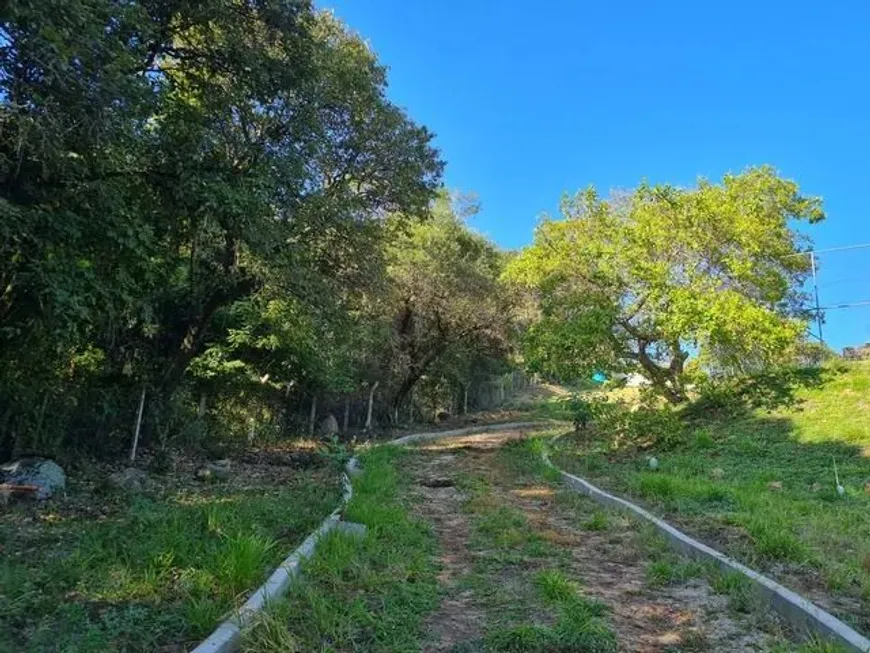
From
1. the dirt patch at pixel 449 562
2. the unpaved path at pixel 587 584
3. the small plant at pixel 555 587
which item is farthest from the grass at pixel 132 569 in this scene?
the small plant at pixel 555 587

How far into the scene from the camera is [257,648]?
10.7ft

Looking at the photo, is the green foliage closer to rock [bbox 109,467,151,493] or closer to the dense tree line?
the dense tree line

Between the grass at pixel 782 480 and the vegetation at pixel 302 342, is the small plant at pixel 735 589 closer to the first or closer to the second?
the vegetation at pixel 302 342

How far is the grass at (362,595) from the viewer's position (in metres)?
3.51

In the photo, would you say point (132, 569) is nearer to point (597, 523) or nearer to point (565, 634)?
point (565, 634)

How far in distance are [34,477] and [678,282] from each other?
12.2 metres

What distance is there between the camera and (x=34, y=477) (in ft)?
25.1

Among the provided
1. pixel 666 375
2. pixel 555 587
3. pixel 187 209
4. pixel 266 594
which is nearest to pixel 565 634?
pixel 555 587

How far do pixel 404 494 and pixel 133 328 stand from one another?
20.5 ft

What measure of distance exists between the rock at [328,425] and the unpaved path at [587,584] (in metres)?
9.97

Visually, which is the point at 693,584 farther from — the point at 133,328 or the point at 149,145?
the point at 133,328

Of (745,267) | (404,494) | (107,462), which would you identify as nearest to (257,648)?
(404,494)

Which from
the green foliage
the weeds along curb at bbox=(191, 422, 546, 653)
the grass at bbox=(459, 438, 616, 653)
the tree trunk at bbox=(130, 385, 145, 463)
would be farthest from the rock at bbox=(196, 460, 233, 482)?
the green foliage

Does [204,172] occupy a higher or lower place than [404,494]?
higher
